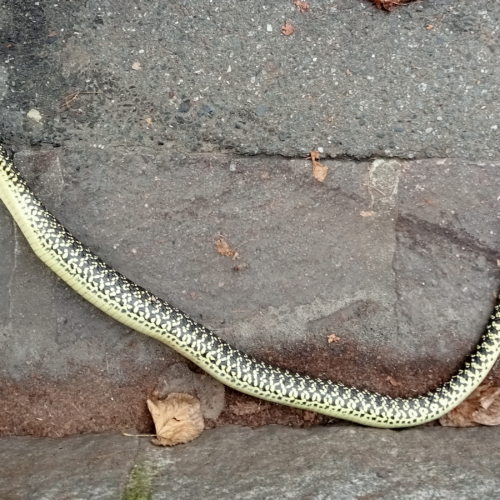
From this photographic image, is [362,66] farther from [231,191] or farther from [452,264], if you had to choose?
[452,264]

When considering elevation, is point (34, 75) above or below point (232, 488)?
above

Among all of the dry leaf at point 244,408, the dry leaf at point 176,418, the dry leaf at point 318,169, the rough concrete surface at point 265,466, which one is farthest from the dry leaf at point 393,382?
the dry leaf at point 318,169

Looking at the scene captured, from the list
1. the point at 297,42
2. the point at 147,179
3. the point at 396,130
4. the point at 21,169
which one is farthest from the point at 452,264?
the point at 21,169

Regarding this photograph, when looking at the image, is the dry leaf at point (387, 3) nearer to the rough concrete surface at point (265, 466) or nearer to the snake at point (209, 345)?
the snake at point (209, 345)

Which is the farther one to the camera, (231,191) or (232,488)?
(231,191)

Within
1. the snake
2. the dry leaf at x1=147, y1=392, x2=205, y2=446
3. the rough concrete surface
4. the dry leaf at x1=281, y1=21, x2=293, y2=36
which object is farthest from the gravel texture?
the rough concrete surface

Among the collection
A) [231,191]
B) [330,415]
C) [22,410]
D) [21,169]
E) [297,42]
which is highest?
[297,42]
